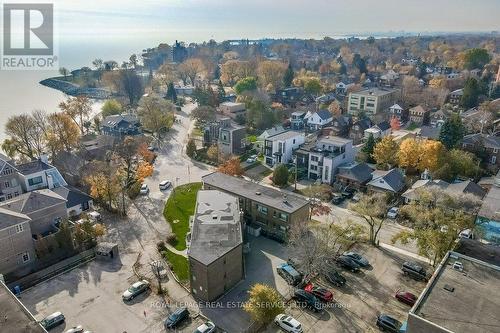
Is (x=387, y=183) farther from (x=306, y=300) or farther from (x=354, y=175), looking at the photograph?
(x=306, y=300)

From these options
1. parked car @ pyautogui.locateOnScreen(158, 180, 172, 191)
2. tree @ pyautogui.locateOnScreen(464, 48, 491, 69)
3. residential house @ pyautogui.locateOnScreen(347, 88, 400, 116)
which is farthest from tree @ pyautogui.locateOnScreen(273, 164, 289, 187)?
tree @ pyautogui.locateOnScreen(464, 48, 491, 69)

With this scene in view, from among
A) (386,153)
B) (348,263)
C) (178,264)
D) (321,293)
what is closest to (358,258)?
(348,263)

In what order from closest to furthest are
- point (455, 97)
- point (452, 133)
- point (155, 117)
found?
point (452, 133)
point (155, 117)
point (455, 97)

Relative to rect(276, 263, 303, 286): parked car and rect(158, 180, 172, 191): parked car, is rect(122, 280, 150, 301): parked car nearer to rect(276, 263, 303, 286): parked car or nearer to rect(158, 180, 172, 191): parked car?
rect(276, 263, 303, 286): parked car

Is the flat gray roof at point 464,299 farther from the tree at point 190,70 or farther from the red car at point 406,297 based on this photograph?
the tree at point 190,70

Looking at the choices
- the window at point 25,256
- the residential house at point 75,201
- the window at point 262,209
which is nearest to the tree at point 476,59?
the window at point 262,209
